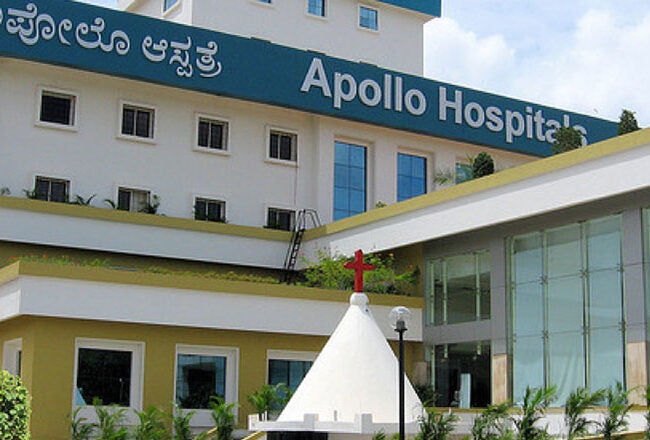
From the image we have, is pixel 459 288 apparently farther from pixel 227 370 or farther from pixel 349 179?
pixel 349 179

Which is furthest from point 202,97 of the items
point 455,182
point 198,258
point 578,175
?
point 578,175

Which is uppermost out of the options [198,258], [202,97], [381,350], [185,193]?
[202,97]

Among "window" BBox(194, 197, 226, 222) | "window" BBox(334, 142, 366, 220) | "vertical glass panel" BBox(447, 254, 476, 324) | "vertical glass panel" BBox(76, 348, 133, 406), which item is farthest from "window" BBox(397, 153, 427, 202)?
"vertical glass panel" BBox(76, 348, 133, 406)

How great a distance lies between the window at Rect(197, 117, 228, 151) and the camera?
34969 millimetres

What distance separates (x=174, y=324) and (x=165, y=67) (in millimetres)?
9711

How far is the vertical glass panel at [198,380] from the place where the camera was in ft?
87.0

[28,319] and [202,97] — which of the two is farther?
[202,97]

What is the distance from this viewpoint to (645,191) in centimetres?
2319

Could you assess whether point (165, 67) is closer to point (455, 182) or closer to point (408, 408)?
point (455, 182)

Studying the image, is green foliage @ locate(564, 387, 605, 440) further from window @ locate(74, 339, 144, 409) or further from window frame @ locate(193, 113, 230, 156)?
window frame @ locate(193, 113, 230, 156)

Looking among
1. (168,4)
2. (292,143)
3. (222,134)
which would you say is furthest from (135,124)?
(168,4)

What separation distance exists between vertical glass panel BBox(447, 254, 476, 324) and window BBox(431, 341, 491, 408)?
78 cm

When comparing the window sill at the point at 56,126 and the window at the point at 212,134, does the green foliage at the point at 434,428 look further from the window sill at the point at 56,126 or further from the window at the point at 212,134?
the window at the point at 212,134

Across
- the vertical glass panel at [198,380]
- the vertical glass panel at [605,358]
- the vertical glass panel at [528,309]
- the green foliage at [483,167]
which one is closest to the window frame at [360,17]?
the green foliage at [483,167]
